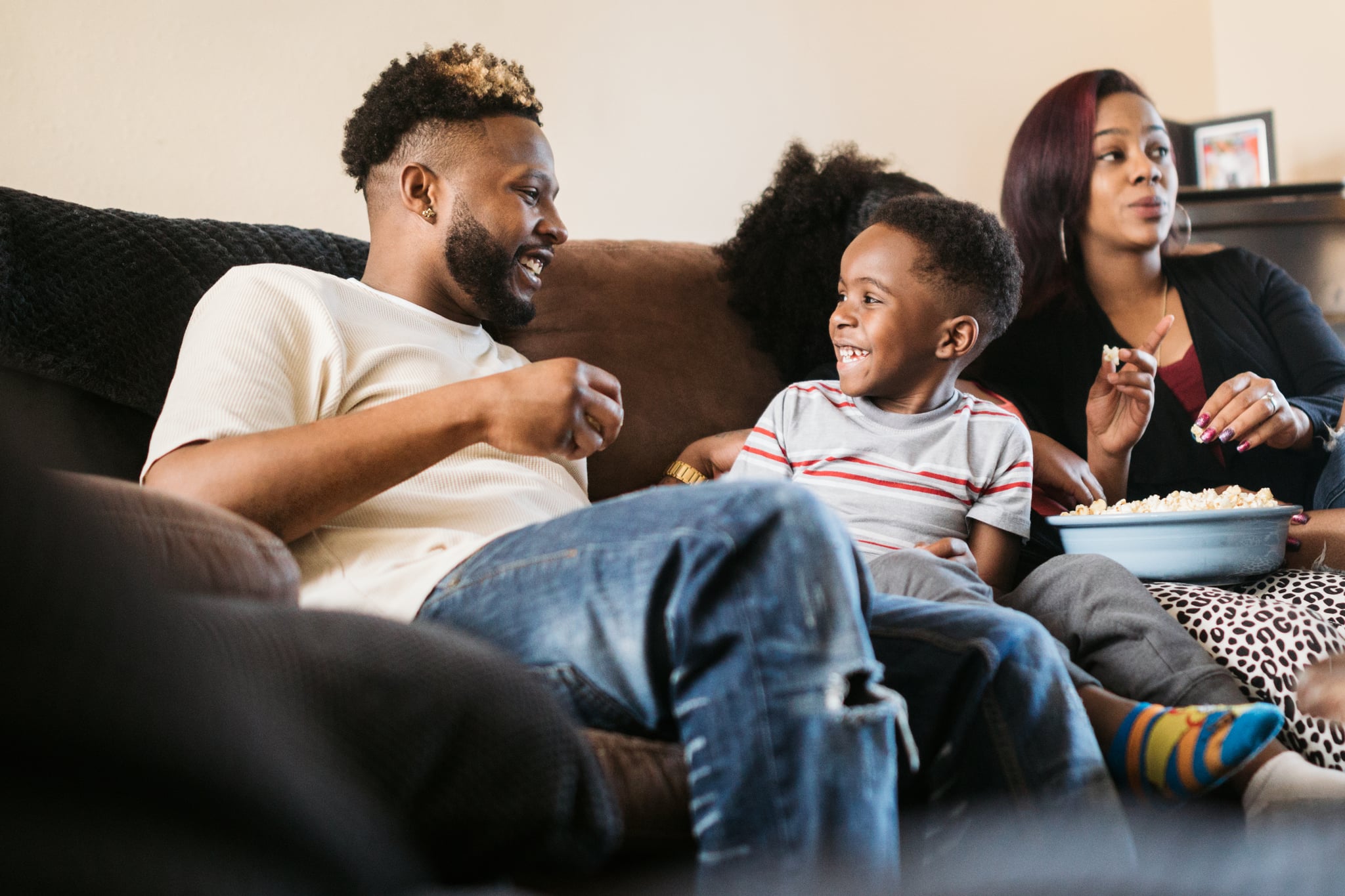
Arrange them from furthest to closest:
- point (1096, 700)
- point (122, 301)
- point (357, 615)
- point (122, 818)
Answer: point (122, 301) < point (1096, 700) < point (357, 615) < point (122, 818)

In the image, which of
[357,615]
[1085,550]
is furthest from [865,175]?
[357,615]

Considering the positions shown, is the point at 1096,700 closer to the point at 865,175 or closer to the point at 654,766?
the point at 654,766

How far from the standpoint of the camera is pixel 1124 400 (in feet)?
5.65

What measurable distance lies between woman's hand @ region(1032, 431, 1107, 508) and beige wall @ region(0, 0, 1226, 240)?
1107 millimetres

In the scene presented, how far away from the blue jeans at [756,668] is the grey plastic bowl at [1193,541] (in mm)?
519

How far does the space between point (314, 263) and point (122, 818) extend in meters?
1.21

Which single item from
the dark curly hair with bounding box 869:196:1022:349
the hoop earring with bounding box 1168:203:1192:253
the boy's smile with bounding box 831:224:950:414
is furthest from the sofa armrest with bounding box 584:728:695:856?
the hoop earring with bounding box 1168:203:1192:253

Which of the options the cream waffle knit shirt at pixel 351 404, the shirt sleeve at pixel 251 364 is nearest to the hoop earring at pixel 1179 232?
the cream waffle knit shirt at pixel 351 404

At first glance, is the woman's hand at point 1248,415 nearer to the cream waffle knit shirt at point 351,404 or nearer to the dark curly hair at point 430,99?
the cream waffle knit shirt at point 351,404

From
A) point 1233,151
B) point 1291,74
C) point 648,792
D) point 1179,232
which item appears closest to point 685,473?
point 648,792

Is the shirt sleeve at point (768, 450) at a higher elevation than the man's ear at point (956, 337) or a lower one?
lower

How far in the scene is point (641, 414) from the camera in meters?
1.67

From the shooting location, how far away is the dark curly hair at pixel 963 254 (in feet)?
5.12

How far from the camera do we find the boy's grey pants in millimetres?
1165
